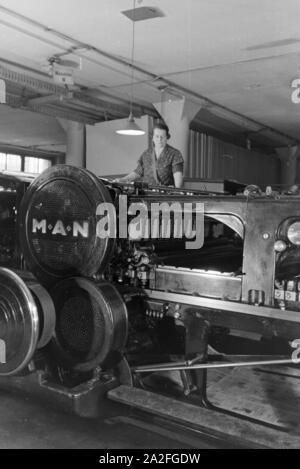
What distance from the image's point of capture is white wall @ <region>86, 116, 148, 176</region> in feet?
34.4

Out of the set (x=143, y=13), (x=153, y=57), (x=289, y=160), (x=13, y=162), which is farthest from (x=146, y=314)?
(x=13, y=162)

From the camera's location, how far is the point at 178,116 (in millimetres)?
9586

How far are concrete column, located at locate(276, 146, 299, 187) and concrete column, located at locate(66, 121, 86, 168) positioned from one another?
6.89 meters

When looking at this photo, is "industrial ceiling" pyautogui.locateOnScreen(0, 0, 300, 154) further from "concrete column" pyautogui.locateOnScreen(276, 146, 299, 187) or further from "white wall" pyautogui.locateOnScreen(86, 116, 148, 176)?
"concrete column" pyautogui.locateOnScreen(276, 146, 299, 187)

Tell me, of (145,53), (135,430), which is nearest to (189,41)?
(145,53)

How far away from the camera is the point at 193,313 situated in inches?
87.7

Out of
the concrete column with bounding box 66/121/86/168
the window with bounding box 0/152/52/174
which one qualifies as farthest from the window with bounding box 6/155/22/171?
the concrete column with bounding box 66/121/86/168

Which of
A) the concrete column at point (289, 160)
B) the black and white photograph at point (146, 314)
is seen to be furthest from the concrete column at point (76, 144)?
the black and white photograph at point (146, 314)

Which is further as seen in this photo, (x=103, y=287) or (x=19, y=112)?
(x=19, y=112)

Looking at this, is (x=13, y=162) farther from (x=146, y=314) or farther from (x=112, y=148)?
(x=146, y=314)

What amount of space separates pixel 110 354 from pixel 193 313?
462 millimetres

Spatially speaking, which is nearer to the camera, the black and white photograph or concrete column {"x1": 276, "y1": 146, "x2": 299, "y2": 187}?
the black and white photograph

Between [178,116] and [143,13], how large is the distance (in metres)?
4.08
